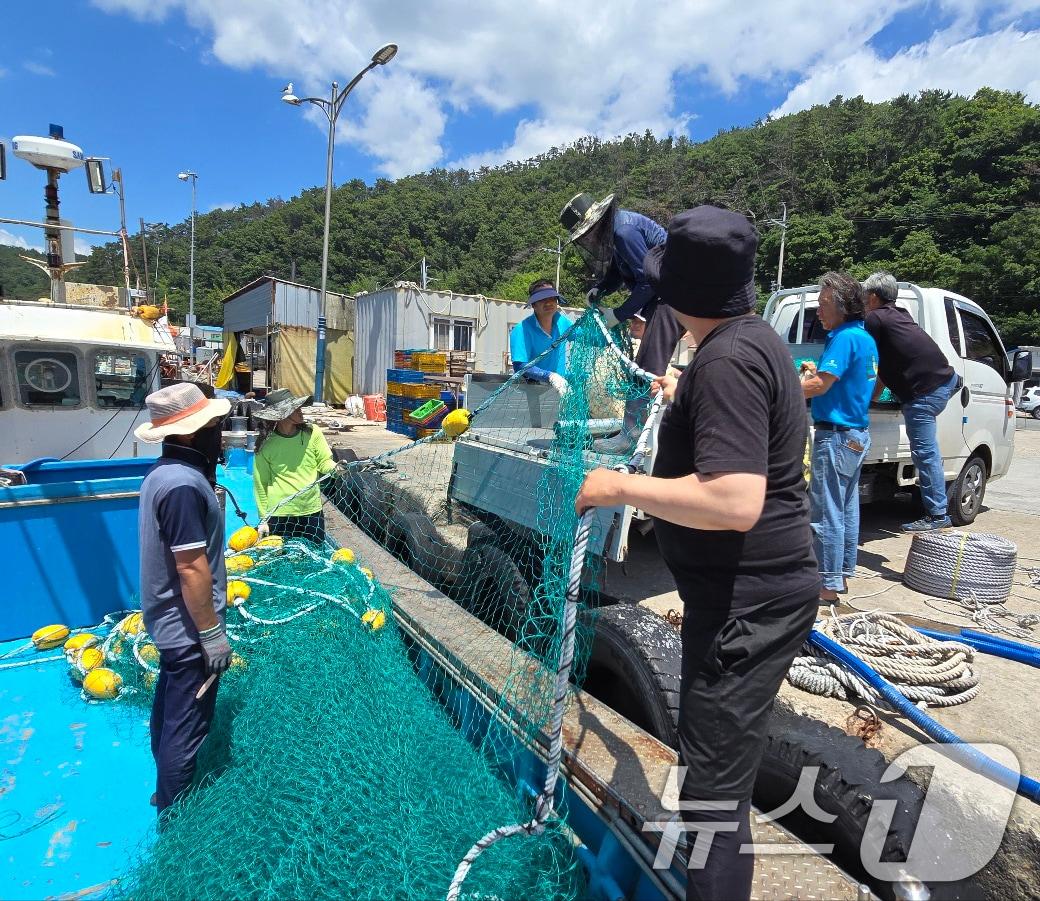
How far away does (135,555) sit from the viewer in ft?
13.6

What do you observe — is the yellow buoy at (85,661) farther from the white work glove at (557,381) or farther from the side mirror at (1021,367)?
the side mirror at (1021,367)

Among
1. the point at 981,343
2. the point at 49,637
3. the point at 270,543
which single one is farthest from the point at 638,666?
the point at 981,343

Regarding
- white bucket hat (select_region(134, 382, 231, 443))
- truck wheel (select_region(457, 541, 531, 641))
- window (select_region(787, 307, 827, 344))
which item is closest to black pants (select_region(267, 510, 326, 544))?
truck wheel (select_region(457, 541, 531, 641))

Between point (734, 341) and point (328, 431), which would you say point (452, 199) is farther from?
point (734, 341)

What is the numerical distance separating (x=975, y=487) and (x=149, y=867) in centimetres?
741

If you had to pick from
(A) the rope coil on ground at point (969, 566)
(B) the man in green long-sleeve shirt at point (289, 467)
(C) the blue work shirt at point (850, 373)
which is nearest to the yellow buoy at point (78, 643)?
(B) the man in green long-sleeve shirt at point (289, 467)

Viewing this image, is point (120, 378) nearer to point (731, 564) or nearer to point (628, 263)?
point (628, 263)

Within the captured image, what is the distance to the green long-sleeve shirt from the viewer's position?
4629 millimetres

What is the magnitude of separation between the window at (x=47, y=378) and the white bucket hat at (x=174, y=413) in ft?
15.7

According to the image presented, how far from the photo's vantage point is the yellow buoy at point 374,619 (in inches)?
127

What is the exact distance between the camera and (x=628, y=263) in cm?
361

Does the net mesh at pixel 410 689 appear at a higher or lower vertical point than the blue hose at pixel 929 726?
lower

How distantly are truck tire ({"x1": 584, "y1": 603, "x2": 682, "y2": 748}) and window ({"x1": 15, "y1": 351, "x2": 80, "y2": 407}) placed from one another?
20.2 ft

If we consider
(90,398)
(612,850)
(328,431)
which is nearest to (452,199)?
(328,431)
